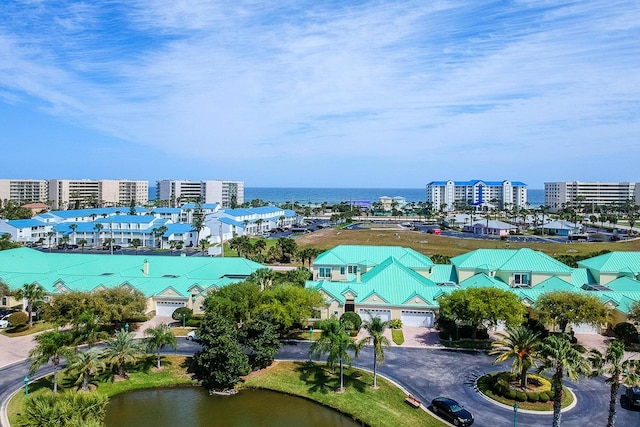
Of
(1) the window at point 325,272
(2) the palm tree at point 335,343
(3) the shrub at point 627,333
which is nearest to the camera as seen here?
(2) the palm tree at point 335,343

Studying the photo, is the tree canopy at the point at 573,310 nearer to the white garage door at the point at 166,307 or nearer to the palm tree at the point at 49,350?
the white garage door at the point at 166,307

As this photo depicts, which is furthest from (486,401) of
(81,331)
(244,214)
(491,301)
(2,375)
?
(244,214)

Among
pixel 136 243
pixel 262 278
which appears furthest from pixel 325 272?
pixel 136 243

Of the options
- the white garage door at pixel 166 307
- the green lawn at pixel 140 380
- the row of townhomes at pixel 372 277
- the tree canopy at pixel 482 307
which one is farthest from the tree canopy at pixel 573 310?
the white garage door at pixel 166 307

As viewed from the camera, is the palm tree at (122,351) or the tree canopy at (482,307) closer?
the palm tree at (122,351)

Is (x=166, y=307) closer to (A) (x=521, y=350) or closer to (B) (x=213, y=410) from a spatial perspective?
(B) (x=213, y=410)

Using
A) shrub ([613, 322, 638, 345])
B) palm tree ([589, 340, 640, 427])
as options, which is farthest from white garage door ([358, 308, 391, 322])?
palm tree ([589, 340, 640, 427])

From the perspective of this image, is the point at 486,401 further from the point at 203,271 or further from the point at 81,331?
the point at 203,271
